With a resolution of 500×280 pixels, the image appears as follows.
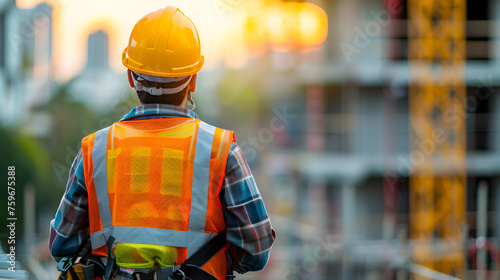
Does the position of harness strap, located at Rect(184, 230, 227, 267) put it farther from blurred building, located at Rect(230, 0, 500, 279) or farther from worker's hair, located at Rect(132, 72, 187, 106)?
blurred building, located at Rect(230, 0, 500, 279)

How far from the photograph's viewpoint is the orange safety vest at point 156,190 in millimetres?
1025

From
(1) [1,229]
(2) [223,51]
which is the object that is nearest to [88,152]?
(1) [1,229]

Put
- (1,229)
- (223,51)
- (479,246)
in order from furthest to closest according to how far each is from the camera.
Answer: (223,51)
(479,246)
(1,229)

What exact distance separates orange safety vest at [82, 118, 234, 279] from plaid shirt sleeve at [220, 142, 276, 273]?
19 millimetres

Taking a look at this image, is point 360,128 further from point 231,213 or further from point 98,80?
point 231,213

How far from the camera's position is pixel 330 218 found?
42.8 feet

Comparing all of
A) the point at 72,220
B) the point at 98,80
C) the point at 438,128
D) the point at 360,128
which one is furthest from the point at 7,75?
the point at 438,128

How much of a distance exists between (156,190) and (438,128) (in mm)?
12343

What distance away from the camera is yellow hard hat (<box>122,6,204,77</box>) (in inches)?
42.4

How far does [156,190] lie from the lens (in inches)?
40.8

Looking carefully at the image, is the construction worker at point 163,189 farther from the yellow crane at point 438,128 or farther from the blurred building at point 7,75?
the yellow crane at point 438,128

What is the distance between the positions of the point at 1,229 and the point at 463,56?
12.1 metres

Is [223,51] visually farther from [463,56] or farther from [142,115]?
[142,115]

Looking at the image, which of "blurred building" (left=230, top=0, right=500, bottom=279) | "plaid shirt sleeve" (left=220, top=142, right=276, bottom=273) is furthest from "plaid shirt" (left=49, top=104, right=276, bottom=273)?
"blurred building" (left=230, top=0, right=500, bottom=279)
